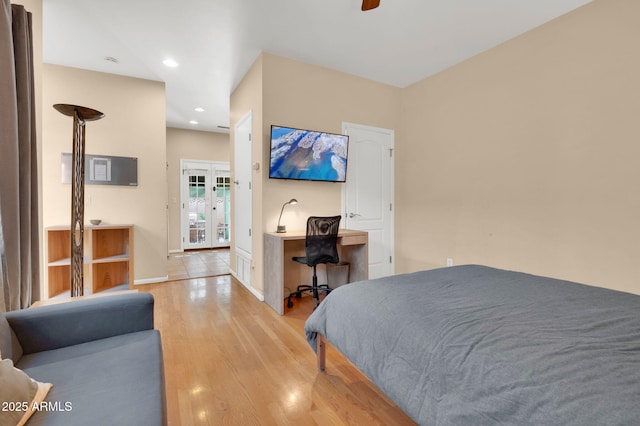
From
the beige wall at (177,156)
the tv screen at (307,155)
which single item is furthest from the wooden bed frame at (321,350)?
the beige wall at (177,156)

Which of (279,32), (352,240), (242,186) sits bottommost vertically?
(352,240)

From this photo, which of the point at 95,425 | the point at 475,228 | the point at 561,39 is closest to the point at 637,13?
the point at 561,39

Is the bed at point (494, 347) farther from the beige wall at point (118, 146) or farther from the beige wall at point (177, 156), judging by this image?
the beige wall at point (177, 156)

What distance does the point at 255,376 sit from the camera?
6.31 ft

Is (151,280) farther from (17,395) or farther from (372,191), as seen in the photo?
(17,395)

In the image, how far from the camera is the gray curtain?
150 cm

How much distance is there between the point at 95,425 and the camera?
85cm

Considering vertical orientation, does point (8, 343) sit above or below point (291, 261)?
above

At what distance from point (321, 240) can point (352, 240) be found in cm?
47

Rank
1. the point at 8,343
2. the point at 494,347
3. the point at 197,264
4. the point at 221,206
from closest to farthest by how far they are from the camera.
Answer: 1. the point at 494,347
2. the point at 8,343
3. the point at 197,264
4. the point at 221,206

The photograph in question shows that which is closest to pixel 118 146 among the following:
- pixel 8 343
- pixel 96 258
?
pixel 96 258

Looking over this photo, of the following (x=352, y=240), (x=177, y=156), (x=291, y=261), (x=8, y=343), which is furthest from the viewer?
(x=177, y=156)

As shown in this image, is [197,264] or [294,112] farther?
[197,264]

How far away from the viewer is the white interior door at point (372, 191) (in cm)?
396
